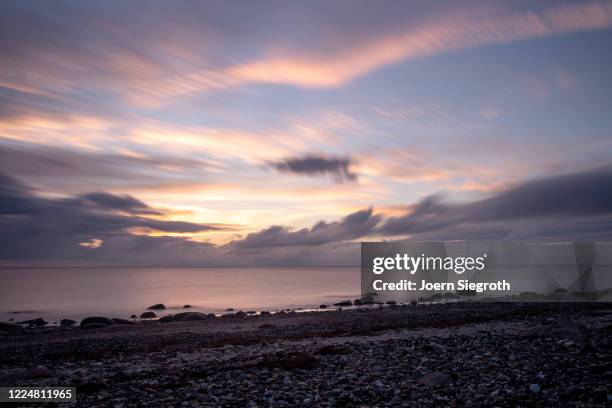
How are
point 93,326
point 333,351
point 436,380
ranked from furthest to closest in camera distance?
point 93,326 → point 333,351 → point 436,380

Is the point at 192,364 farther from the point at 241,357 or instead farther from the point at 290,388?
the point at 290,388

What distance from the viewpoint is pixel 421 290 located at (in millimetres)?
95688

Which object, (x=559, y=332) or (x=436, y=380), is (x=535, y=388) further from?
(x=559, y=332)

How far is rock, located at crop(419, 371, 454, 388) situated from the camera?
12.5 m

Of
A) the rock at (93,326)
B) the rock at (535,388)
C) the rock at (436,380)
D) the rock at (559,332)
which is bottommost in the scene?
the rock at (93,326)

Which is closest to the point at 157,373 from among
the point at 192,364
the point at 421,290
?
the point at 192,364

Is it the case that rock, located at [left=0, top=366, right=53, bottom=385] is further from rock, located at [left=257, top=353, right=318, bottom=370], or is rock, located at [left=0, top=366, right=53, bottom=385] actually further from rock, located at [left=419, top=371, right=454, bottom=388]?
rock, located at [left=419, top=371, right=454, bottom=388]

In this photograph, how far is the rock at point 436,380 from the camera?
12.5 meters

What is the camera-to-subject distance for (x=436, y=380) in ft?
41.5

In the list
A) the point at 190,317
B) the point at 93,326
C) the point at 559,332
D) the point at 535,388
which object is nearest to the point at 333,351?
the point at 535,388

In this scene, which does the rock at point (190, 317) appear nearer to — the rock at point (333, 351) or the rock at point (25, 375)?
the rock at point (25, 375)

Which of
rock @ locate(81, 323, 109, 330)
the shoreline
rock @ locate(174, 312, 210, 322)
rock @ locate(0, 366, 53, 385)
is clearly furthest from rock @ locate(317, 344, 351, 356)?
rock @ locate(174, 312, 210, 322)

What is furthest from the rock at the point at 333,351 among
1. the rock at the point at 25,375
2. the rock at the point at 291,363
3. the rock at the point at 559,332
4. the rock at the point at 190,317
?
the rock at the point at 190,317

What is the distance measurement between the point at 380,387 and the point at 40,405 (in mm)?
10455
